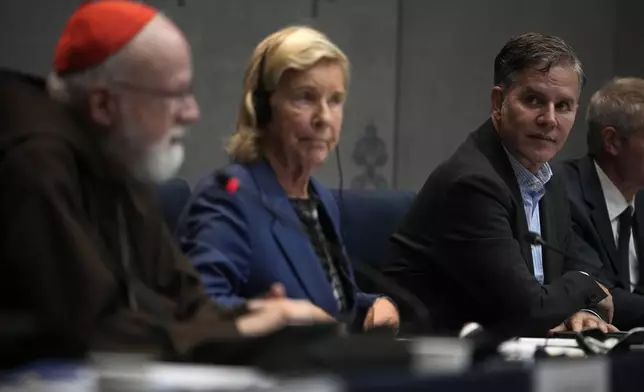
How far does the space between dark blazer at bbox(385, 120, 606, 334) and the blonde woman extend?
1.01 ft

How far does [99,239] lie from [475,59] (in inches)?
115

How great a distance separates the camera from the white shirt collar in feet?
10.6

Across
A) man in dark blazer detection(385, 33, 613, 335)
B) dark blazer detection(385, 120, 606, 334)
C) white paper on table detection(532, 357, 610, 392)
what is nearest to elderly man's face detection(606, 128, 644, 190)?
man in dark blazer detection(385, 33, 613, 335)

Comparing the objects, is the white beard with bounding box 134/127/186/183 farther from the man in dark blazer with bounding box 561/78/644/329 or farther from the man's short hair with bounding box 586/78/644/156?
the man's short hair with bounding box 586/78/644/156

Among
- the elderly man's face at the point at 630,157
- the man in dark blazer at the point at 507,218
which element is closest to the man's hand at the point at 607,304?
the man in dark blazer at the point at 507,218

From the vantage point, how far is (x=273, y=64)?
7.37ft

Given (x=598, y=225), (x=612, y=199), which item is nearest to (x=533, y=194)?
(x=598, y=225)

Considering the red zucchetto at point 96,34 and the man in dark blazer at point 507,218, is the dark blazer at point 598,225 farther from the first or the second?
the red zucchetto at point 96,34

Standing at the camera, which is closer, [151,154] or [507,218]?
[151,154]

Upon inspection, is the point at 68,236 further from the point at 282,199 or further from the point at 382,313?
the point at 382,313

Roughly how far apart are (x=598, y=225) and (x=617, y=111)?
437 millimetres

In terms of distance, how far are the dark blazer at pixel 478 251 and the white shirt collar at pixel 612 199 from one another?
500mm

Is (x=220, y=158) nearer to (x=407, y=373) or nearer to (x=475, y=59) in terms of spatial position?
(x=475, y=59)

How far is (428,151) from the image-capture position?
4.36m
